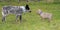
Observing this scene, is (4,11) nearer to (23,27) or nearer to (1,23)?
(1,23)

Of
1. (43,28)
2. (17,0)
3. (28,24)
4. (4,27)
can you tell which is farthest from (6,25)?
(17,0)

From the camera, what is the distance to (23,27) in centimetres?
1175

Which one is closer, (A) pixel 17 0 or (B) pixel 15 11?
(B) pixel 15 11

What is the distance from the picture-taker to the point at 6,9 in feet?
42.4

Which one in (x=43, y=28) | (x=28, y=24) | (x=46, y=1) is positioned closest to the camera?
(x=43, y=28)

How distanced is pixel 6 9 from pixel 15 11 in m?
0.55

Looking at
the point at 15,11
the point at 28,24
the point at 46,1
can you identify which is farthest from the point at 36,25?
the point at 46,1

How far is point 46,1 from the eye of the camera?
2553 cm

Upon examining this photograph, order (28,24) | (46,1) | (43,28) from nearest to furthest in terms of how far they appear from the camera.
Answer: (43,28), (28,24), (46,1)

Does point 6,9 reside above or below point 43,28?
above

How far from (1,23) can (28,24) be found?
1.58 metres

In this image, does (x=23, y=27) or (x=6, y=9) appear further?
(x=6, y=9)

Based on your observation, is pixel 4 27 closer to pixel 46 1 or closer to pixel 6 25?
pixel 6 25

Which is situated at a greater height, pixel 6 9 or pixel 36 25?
pixel 6 9
